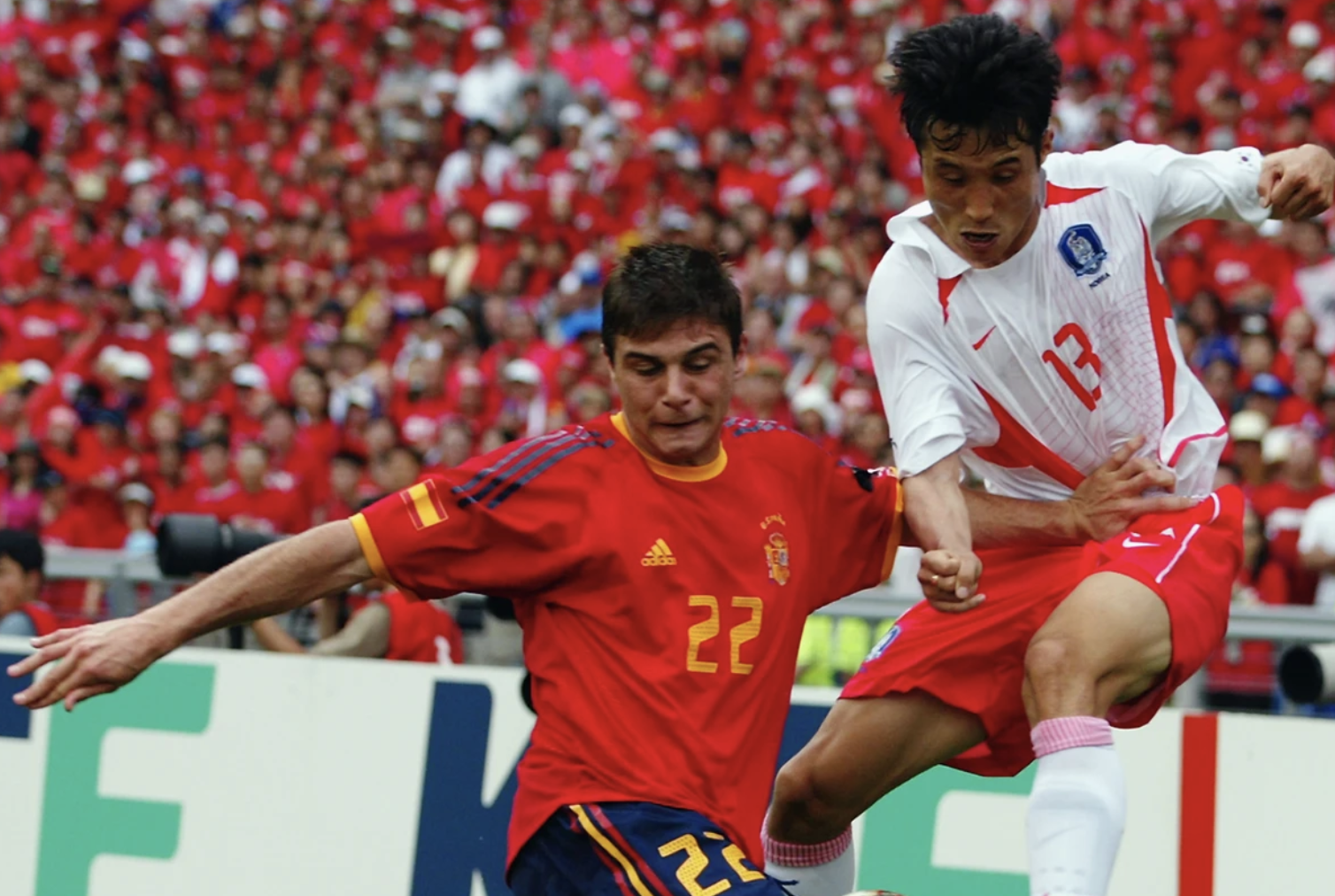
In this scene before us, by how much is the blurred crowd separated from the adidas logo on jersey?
4043 mm

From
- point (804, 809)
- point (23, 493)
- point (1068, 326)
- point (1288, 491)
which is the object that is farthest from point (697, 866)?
point (23, 493)

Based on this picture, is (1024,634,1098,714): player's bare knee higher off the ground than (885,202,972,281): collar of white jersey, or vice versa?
(885,202,972,281): collar of white jersey

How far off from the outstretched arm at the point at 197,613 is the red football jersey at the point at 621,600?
94 millimetres

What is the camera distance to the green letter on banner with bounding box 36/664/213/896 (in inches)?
275

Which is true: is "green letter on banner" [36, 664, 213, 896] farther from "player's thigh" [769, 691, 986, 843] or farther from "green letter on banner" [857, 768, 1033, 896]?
"player's thigh" [769, 691, 986, 843]

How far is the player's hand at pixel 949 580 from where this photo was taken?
399 cm

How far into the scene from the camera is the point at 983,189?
4121 millimetres

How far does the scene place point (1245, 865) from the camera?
5.88m

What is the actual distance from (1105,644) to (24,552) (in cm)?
571

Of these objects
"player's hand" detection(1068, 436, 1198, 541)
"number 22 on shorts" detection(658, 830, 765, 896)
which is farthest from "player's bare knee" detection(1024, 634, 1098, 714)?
"number 22 on shorts" detection(658, 830, 765, 896)

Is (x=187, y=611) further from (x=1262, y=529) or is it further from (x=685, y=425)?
(x=1262, y=529)

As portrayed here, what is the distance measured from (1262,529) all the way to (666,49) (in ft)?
31.8

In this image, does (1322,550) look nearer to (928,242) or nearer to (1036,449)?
(1036,449)

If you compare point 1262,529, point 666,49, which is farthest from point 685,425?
point 666,49
